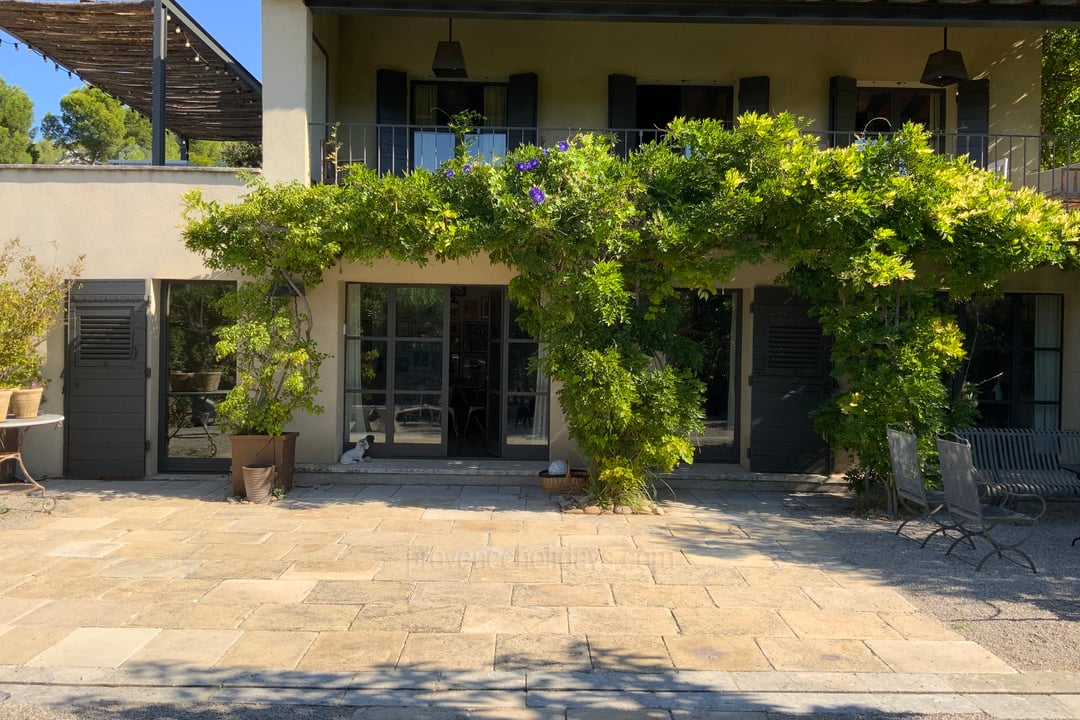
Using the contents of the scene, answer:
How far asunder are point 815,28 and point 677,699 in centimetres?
922

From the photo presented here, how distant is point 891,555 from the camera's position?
6.51 metres

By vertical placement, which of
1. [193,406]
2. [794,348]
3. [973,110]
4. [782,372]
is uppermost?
[973,110]

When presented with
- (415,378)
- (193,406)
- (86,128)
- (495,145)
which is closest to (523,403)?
(415,378)

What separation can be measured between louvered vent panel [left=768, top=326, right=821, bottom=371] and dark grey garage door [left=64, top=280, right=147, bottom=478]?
23.2 feet

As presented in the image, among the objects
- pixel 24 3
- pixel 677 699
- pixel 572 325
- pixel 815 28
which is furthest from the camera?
pixel 815 28

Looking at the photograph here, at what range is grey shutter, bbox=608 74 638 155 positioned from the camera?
1028cm

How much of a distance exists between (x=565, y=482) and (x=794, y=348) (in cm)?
304

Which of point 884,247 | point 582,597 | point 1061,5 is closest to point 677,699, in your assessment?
point 582,597

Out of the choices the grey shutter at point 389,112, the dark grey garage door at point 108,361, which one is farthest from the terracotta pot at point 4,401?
the grey shutter at point 389,112

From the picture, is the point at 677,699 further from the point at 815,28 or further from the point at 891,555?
the point at 815,28

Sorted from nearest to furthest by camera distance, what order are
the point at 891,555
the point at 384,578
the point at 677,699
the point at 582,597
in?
the point at 677,699 < the point at 582,597 < the point at 384,578 < the point at 891,555

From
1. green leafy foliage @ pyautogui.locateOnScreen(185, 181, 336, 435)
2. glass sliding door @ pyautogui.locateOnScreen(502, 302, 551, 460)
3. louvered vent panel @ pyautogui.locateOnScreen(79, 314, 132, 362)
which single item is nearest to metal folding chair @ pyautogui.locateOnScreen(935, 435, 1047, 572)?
glass sliding door @ pyautogui.locateOnScreen(502, 302, 551, 460)

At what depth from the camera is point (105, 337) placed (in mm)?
9094

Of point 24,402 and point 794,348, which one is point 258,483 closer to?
point 24,402
